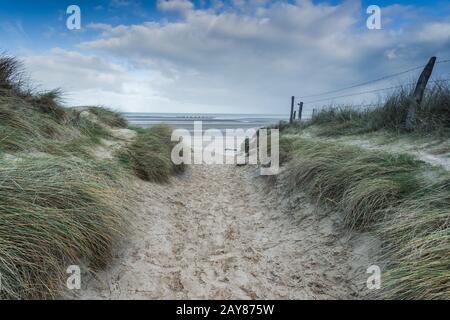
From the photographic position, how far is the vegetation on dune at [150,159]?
19.6 feet

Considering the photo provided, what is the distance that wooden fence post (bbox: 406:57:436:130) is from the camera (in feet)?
22.2

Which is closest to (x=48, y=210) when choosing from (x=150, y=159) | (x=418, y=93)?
(x=150, y=159)

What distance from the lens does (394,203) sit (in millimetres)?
3426

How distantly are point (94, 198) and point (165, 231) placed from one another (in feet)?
4.12

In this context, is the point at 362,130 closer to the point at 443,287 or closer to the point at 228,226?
the point at 228,226

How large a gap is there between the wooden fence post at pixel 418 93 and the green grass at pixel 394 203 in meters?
2.50

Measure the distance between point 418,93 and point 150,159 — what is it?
6.36m

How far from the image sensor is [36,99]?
6645mm

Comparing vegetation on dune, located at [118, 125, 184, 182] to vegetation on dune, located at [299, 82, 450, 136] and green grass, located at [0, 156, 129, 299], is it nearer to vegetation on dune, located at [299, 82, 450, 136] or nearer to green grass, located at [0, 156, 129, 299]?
green grass, located at [0, 156, 129, 299]

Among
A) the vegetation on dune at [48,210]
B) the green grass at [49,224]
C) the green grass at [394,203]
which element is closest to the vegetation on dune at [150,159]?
the vegetation on dune at [48,210]

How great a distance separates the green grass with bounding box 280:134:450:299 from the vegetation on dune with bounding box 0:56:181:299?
2720mm

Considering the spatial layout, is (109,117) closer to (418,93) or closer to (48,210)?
(48,210)

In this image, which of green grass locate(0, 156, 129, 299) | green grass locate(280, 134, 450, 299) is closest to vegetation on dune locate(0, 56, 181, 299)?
green grass locate(0, 156, 129, 299)
